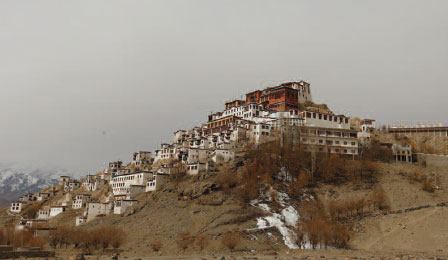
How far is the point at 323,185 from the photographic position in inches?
2613

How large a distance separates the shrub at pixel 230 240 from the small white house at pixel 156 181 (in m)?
27.2

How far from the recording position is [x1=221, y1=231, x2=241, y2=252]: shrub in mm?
45872

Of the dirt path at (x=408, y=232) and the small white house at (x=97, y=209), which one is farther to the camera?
the small white house at (x=97, y=209)

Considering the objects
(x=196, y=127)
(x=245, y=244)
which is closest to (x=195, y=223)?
(x=245, y=244)

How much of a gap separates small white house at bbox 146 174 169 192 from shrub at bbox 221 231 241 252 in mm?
27218

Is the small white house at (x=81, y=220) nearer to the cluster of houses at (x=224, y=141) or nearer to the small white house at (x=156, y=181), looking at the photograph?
the cluster of houses at (x=224, y=141)

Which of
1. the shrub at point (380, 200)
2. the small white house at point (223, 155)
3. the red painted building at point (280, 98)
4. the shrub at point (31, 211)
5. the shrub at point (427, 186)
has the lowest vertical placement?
the shrub at point (31, 211)

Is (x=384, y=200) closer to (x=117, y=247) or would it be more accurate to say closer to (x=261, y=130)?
(x=261, y=130)

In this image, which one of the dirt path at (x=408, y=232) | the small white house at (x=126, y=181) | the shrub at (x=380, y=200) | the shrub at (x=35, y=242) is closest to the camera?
the dirt path at (x=408, y=232)

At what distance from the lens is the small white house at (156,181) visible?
72.5m

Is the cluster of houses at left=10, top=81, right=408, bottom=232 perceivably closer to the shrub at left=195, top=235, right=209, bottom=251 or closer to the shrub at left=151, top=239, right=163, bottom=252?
the shrub at left=151, top=239, right=163, bottom=252

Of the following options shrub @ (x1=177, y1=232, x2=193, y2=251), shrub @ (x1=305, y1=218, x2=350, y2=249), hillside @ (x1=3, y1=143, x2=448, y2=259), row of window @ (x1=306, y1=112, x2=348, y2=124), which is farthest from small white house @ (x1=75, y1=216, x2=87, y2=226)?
row of window @ (x1=306, y1=112, x2=348, y2=124)

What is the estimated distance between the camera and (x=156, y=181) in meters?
72.6

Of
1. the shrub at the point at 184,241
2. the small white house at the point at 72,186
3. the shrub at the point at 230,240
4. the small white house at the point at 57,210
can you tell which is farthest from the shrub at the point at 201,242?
the small white house at the point at 72,186
